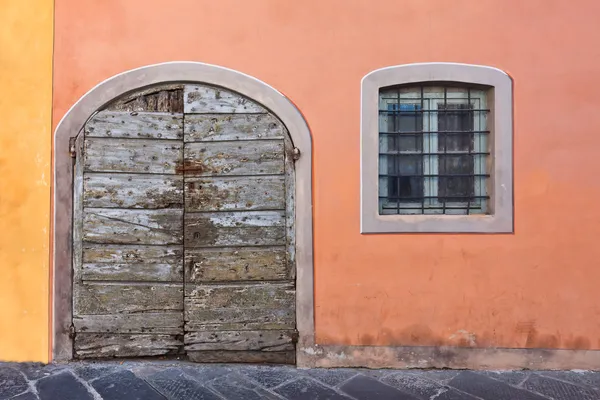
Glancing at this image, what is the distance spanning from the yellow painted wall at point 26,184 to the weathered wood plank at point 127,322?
330 millimetres

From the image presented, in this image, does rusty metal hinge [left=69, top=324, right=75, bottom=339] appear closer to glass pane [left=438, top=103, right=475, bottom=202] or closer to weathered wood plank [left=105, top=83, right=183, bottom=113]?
weathered wood plank [left=105, top=83, right=183, bottom=113]

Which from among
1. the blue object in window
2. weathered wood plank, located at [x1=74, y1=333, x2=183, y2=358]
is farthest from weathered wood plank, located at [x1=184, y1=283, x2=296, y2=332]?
the blue object in window

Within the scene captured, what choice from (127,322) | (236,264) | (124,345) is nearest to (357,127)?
(236,264)

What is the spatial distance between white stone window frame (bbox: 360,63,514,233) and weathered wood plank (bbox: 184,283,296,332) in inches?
35.5

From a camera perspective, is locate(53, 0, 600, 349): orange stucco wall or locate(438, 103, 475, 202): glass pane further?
locate(438, 103, 475, 202): glass pane

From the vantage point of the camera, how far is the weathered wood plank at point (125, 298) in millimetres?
3445

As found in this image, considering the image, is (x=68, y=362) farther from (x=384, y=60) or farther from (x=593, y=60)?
(x=593, y=60)

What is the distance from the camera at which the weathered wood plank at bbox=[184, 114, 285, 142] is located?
3420mm

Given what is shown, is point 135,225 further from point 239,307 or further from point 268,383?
point 268,383

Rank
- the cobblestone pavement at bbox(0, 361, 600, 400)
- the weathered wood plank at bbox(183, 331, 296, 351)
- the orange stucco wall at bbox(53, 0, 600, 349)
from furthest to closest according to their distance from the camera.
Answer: the weathered wood plank at bbox(183, 331, 296, 351) < the orange stucco wall at bbox(53, 0, 600, 349) < the cobblestone pavement at bbox(0, 361, 600, 400)

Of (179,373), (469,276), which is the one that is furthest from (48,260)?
(469,276)

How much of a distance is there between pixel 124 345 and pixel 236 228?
52.6 inches

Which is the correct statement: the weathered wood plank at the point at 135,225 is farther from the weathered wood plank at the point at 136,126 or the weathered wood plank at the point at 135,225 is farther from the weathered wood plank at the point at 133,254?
the weathered wood plank at the point at 136,126

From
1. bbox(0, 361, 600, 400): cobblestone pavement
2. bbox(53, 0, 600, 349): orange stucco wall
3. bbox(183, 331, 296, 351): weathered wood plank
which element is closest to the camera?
bbox(0, 361, 600, 400): cobblestone pavement
